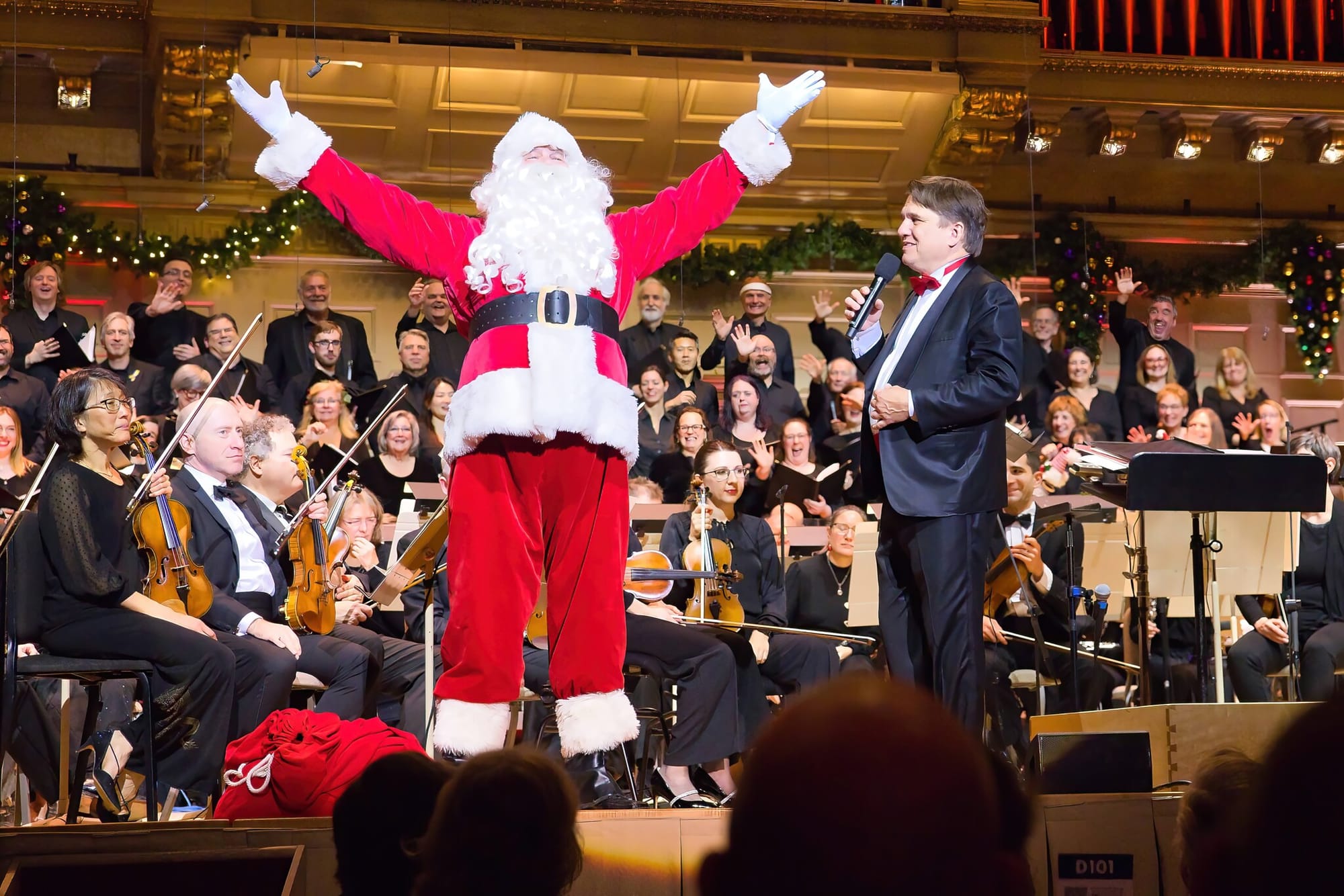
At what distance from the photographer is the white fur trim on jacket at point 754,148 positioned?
336 cm

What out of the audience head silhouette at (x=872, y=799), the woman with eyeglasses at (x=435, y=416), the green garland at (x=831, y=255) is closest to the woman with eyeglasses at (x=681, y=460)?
the woman with eyeglasses at (x=435, y=416)

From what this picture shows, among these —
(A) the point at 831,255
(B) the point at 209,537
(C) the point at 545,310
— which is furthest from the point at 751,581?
(A) the point at 831,255

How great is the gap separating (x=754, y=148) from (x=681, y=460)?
3520 millimetres

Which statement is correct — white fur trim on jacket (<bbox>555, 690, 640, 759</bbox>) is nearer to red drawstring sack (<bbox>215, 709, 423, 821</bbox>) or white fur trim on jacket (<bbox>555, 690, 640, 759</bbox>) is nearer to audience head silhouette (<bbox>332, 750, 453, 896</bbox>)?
red drawstring sack (<bbox>215, 709, 423, 821</bbox>)

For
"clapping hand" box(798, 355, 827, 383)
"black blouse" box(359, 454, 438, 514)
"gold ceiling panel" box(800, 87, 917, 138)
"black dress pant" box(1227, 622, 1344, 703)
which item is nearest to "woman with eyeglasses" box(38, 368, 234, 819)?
"black blouse" box(359, 454, 438, 514)

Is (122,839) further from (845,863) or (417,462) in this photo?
(417,462)

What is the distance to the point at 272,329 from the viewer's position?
784 centimetres

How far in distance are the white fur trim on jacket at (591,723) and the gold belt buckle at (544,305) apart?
0.84 metres

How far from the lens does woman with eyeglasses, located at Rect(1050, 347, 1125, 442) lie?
809 centimetres

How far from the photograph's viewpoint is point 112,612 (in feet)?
12.8

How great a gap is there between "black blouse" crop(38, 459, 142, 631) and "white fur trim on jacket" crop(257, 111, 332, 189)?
1.22m

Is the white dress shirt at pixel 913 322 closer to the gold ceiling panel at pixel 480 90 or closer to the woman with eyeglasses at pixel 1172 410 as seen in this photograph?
the woman with eyeglasses at pixel 1172 410

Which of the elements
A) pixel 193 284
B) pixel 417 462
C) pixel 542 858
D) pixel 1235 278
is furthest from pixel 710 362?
pixel 542 858

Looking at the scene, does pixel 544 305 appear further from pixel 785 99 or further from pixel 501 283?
pixel 785 99
